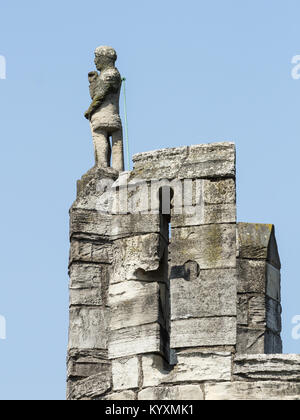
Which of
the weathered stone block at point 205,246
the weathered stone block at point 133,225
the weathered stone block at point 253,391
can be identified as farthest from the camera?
the weathered stone block at point 133,225

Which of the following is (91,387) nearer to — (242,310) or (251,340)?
(251,340)

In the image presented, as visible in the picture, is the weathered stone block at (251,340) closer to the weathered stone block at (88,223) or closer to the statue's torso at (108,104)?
the weathered stone block at (88,223)

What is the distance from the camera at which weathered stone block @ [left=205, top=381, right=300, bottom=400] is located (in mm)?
16312

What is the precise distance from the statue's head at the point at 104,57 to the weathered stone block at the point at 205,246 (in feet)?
9.94

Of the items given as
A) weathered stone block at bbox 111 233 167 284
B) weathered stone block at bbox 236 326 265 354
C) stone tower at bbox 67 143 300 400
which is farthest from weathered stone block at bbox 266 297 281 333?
weathered stone block at bbox 111 233 167 284

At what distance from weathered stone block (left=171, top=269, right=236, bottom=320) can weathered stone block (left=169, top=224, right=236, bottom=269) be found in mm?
93

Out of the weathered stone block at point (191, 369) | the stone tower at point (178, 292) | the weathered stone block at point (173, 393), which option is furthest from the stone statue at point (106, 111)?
the weathered stone block at point (173, 393)

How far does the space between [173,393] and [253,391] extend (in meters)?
0.71

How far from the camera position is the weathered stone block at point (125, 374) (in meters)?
16.8

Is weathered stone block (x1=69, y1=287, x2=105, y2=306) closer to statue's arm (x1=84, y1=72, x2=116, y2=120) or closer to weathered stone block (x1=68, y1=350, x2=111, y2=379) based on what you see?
weathered stone block (x1=68, y1=350, x2=111, y2=379)
